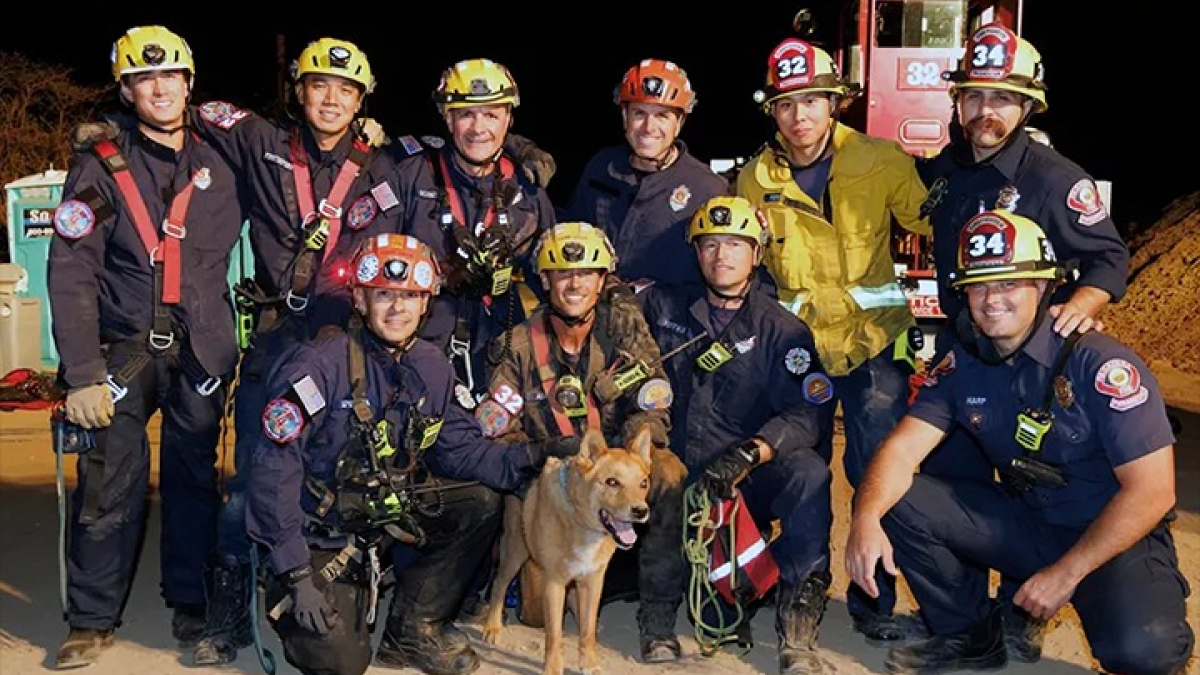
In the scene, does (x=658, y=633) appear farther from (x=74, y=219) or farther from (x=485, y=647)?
(x=74, y=219)

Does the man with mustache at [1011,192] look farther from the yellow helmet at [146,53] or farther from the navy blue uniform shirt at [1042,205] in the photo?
the yellow helmet at [146,53]

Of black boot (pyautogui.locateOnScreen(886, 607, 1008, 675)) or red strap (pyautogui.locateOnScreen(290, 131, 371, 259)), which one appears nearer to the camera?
black boot (pyautogui.locateOnScreen(886, 607, 1008, 675))

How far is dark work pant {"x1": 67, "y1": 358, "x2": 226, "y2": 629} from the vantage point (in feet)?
19.8

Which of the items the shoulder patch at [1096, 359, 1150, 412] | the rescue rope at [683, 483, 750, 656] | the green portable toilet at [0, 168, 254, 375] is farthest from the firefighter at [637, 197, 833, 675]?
the green portable toilet at [0, 168, 254, 375]

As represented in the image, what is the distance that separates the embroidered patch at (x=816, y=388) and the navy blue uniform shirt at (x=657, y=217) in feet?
3.12

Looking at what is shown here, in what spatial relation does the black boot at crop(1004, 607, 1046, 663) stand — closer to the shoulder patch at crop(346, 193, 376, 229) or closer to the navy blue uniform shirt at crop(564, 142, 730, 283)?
the navy blue uniform shirt at crop(564, 142, 730, 283)

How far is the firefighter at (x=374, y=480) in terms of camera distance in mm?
5520

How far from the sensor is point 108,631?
20.2ft

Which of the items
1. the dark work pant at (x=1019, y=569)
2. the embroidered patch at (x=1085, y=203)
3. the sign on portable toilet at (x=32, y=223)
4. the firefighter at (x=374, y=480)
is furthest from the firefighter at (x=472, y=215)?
the sign on portable toilet at (x=32, y=223)

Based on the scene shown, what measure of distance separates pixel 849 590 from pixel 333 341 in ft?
9.26

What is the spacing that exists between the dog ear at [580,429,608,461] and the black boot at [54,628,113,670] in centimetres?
239

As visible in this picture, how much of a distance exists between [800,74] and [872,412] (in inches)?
67.1

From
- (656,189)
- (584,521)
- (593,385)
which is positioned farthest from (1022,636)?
(656,189)

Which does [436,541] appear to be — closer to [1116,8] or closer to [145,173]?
[145,173]
